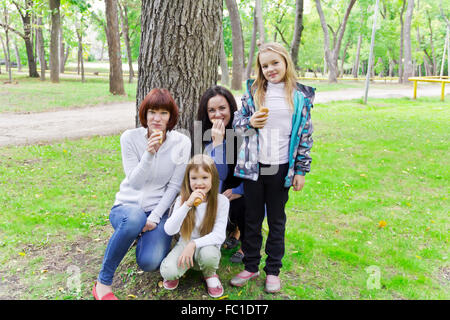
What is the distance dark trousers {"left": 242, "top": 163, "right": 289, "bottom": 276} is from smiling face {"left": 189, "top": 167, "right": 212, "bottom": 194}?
0.29 m

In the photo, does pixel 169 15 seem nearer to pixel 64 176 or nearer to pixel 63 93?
pixel 64 176

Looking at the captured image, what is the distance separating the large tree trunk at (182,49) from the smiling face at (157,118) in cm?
58

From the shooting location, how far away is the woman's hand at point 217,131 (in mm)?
2969

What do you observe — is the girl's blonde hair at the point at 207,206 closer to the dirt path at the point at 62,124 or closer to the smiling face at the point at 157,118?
the smiling face at the point at 157,118

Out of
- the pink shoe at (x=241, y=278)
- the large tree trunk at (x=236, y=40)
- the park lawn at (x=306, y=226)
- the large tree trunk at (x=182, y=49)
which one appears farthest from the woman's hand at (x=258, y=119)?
the large tree trunk at (x=236, y=40)

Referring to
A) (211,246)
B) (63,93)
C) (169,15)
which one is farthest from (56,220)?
(63,93)

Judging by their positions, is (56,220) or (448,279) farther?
(56,220)

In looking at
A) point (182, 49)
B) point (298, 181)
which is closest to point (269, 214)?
point (298, 181)

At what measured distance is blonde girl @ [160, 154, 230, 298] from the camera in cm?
269

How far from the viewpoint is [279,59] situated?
2.68 metres

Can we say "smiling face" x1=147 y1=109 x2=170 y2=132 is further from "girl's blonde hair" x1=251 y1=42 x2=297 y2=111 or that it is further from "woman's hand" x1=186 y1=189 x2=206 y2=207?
"girl's blonde hair" x1=251 y1=42 x2=297 y2=111

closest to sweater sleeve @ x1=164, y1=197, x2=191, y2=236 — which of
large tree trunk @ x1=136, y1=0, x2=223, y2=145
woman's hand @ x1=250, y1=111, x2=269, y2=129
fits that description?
woman's hand @ x1=250, y1=111, x2=269, y2=129

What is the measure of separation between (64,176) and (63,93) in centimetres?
1039

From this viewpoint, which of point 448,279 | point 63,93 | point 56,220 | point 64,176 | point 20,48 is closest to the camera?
point 448,279
